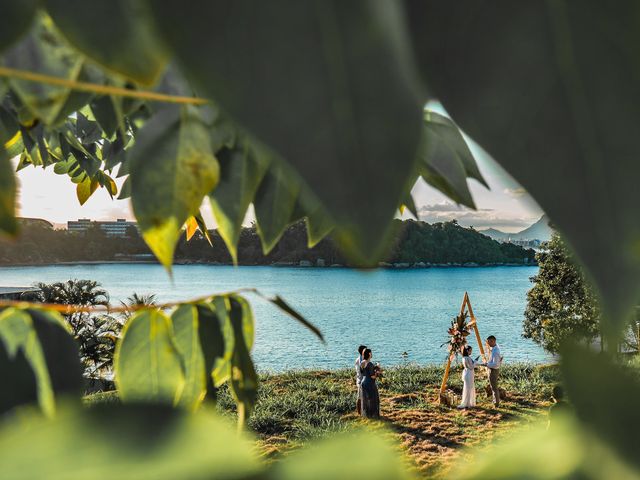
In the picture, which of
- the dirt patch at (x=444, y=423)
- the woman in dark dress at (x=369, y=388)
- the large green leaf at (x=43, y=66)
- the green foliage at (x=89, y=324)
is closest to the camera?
the large green leaf at (x=43, y=66)

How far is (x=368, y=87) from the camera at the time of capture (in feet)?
0.39

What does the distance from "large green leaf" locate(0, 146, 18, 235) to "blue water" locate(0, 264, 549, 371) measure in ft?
44.1

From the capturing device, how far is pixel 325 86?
12cm

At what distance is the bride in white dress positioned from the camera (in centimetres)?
717

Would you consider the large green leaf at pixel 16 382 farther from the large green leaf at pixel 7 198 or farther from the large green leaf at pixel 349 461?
the large green leaf at pixel 349 461

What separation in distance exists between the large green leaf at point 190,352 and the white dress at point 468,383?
7123 millimetres

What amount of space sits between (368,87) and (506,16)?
37 millimetres

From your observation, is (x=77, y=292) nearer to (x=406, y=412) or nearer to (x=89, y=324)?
(x=89, y=324)

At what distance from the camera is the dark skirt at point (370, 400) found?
7.13 m

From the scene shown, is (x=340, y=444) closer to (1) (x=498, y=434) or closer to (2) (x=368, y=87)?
(2) (x=368, y=87)

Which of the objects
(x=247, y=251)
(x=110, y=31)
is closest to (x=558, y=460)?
(x=110, y=31)

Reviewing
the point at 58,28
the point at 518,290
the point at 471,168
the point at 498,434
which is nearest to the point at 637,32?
the point at 58,28

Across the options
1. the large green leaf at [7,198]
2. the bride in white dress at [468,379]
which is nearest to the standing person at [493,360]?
the bride in white dress at [468,379]

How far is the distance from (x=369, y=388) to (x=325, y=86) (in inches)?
287
